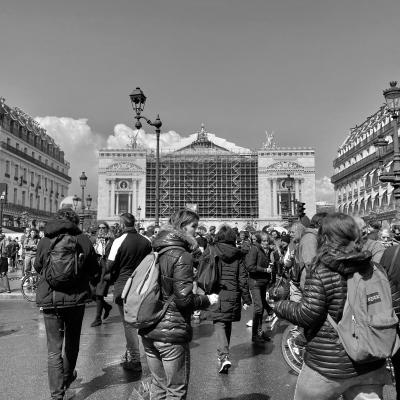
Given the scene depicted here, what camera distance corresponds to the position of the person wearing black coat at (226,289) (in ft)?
17.5

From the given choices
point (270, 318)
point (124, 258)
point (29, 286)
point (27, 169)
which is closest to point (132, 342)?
point (124, 258)

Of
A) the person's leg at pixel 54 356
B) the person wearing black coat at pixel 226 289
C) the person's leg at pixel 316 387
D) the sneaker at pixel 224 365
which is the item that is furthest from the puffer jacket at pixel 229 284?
the person's leg at pixel 316 387

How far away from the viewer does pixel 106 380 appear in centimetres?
492

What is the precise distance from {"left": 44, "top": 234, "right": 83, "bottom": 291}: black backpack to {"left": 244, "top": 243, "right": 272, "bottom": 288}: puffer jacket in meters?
3.96

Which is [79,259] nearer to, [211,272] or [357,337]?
[211,272]

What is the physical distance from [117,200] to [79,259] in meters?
67.7

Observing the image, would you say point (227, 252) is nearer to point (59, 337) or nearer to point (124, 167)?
point (59, 337)

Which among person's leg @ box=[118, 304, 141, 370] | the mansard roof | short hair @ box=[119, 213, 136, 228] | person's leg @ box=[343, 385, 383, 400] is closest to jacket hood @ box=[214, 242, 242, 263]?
short hair @ box=[119, 213, 136, 228]

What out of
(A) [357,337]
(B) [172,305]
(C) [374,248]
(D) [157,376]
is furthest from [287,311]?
(C) [374,248]

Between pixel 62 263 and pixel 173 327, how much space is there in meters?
1.42

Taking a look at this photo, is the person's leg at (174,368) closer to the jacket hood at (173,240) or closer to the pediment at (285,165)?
the jacket hood at (173,240)

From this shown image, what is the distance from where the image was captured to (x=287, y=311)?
265 cm

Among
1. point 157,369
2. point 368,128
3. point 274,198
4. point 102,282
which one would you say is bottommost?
point 157,369

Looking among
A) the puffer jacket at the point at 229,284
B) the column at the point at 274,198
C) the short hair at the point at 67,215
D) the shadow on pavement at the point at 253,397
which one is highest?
the column at the point at 274,198
